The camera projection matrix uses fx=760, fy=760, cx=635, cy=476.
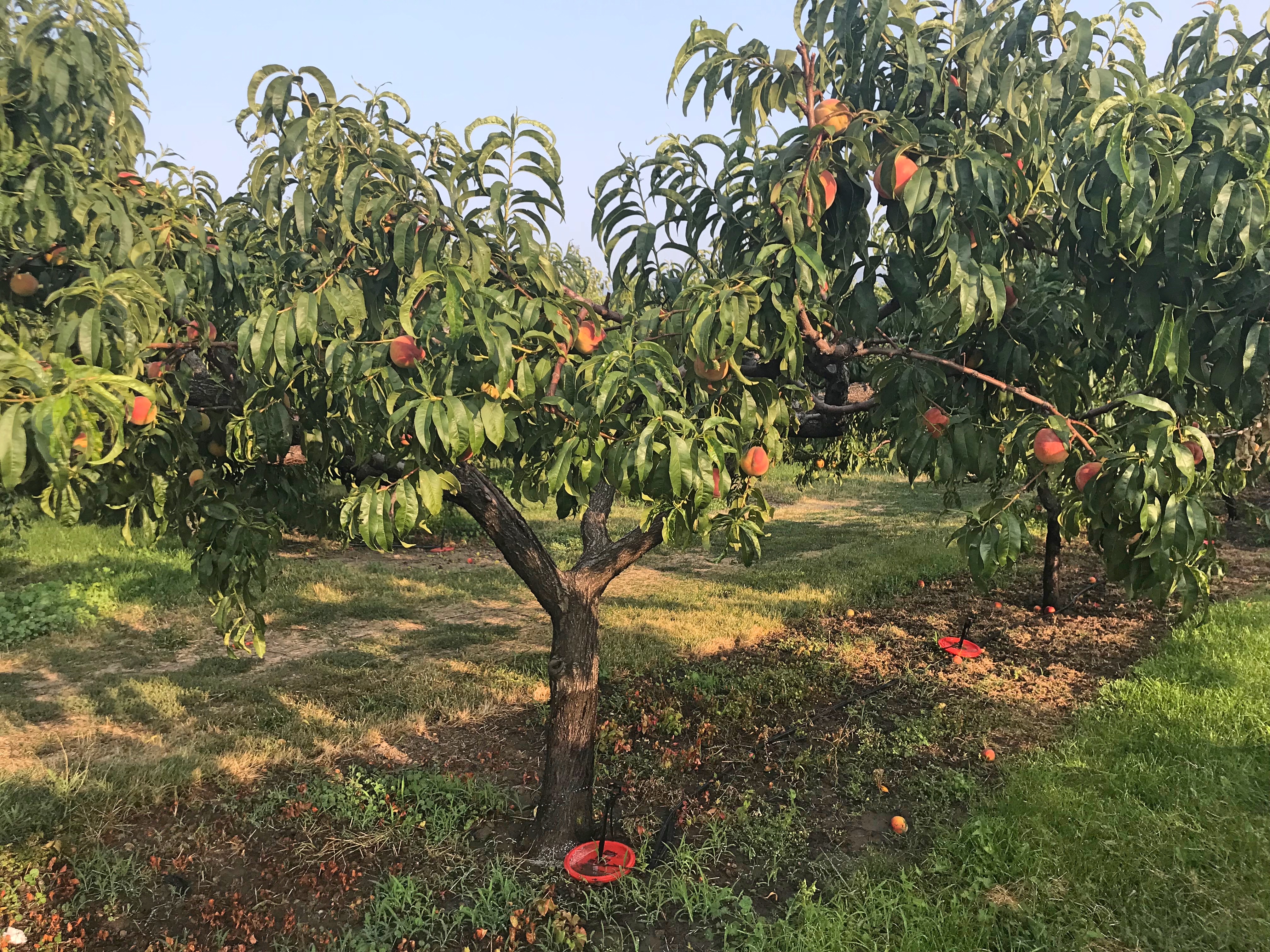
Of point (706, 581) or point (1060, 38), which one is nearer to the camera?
point (1060, 38)

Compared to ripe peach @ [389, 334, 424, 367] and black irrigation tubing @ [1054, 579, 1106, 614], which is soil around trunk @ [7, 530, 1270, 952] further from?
ripe peach @ [389, 334, 424, 367]

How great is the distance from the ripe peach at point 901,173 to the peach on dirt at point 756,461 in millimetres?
985

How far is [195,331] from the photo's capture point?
2969mm

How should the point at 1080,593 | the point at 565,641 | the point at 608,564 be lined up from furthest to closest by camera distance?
1. the point at 1080,593
2. the point at 608,564
3. the point at 565,641

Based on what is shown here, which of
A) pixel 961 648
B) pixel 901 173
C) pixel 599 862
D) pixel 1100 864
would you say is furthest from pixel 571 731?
pixel 961 648

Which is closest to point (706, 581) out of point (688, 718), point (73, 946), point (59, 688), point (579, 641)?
point (688, 718)

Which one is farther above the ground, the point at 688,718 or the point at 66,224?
the point at 66,224

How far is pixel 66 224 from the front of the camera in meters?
2.64

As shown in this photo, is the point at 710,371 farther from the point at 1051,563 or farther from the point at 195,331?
the point at 1051,563

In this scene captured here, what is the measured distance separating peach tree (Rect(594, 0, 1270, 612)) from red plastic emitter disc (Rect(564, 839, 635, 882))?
2.22m

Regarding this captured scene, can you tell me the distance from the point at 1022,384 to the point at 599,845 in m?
2.68

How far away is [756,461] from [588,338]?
764 mm

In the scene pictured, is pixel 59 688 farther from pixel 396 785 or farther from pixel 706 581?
pixel 706 581

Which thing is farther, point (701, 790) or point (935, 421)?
point (701, 790)
